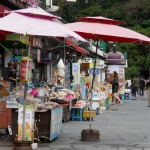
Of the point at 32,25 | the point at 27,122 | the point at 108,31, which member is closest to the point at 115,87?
the point at 108,31

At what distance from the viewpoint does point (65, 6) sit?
75.8 meters

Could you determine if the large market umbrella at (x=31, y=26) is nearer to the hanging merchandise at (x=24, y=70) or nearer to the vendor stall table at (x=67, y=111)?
the hanging merchandise at (x=24, y=70)

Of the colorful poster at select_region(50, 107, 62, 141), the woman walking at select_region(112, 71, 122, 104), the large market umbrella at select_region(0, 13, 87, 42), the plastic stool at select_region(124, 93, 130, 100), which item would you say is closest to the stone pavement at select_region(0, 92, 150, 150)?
the colorful poster at select_region(50, 107, 62, 141)

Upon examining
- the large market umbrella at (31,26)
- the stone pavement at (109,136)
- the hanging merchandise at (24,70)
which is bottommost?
the stone pavement at (109,136)

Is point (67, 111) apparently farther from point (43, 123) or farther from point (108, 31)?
point (108, 31)

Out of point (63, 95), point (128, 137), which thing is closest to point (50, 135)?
point (128, 137)

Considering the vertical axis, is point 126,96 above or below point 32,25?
below

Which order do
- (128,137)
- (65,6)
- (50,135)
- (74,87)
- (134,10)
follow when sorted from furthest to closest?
(134,10), (65,6), (74,87), (128,137), (50,135)

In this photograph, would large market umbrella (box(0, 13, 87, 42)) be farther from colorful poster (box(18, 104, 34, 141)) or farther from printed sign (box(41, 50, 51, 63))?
printed sign (box(41, 50, 51, 63))

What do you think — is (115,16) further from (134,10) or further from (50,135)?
(50,135)

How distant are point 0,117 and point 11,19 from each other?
9.36 feet

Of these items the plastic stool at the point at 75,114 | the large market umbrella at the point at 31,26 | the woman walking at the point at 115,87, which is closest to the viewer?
the large market umbrella at the point at 31,26

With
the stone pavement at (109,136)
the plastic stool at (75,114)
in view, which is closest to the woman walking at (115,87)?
the stone pavement at (109,136)

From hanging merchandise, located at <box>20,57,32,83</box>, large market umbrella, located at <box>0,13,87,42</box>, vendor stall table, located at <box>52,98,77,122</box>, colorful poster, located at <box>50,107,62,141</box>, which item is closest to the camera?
large market umbrella, located at <box>0,13,87,42</box>
